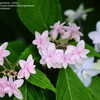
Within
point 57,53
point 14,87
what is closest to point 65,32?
point 57,53

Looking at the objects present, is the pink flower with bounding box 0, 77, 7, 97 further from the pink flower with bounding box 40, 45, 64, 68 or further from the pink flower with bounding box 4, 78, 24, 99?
the pink flower with bounding box 40, 45, 64, 68

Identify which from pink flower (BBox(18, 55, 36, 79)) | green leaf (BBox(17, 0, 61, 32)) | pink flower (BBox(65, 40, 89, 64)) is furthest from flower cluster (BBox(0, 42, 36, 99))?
green leaf (BBox(17, 0, 61, 32))

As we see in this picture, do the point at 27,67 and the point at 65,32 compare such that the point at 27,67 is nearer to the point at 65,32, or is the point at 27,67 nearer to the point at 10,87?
the point at 10,87

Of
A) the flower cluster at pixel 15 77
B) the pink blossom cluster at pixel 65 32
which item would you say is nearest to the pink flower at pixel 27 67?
the flower cluster at pixel 15 77

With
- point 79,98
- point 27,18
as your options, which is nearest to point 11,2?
point 27,18

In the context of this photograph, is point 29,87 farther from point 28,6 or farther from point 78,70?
point 28,6

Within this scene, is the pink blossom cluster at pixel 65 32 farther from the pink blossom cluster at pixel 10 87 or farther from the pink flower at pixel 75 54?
the pink blossom cluster at pixel 10 87
